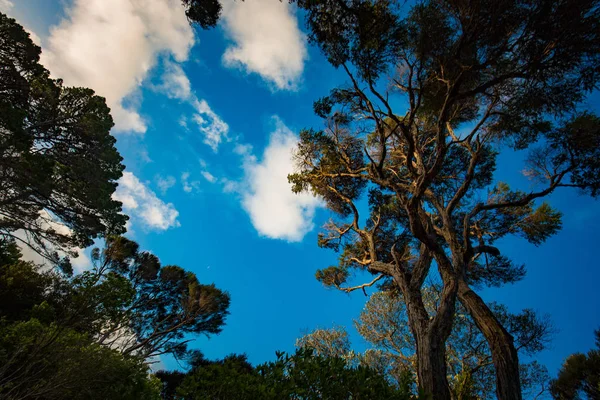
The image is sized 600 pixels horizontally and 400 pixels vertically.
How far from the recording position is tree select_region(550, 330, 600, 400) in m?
9.94

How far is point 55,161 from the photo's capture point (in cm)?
1022

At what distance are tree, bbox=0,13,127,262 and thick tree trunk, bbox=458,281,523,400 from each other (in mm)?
12400

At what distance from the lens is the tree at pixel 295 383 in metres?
2.71

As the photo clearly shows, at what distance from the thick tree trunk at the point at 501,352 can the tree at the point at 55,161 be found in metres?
12.4

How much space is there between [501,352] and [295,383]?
4.44m

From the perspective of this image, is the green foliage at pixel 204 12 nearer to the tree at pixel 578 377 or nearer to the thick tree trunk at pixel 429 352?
the thick tree trunk at pixel 429 352

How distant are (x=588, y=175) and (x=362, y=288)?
680 cm

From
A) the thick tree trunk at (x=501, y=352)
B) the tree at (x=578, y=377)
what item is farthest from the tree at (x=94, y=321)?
the tree at (x=578, y=377)

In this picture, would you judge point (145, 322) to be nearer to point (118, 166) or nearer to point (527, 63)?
point (118, 166)

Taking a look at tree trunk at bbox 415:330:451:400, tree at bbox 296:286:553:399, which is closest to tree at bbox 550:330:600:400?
tree at bbox 296:286:553:399

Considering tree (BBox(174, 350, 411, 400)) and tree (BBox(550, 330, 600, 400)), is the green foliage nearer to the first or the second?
tree (BBox(174, 350, 411, 400))

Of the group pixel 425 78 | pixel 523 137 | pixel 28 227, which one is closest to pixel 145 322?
pixel 28 227

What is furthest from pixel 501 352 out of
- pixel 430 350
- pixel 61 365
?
pixel 61 365

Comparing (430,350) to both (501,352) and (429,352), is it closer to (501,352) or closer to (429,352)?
(429,352)
